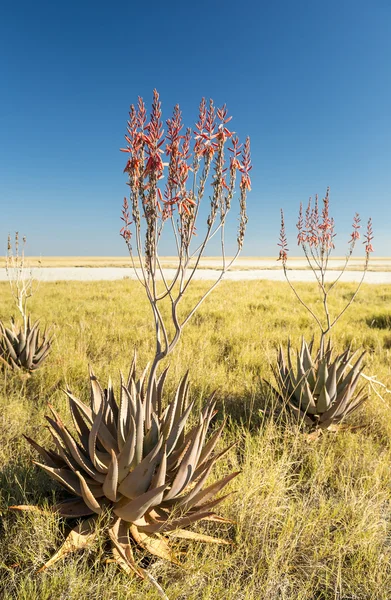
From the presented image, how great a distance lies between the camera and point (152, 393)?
1.91 metres

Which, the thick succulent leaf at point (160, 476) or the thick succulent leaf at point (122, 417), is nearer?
the thick succulent leaf at point (160, 476)

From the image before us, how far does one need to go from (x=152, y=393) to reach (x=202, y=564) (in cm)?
86

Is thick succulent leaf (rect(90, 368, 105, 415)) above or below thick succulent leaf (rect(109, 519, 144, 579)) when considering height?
above

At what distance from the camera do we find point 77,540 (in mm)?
1616

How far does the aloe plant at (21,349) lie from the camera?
420cm

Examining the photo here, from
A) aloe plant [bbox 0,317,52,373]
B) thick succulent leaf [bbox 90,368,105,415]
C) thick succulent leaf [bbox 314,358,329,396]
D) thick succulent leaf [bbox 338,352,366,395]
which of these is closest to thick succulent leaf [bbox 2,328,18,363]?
aloe plant [bbox 0,317,52,373]

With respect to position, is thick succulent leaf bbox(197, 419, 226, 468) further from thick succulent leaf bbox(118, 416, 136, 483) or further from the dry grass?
the dry grass

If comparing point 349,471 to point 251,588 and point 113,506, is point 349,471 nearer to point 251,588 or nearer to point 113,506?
point 251,588

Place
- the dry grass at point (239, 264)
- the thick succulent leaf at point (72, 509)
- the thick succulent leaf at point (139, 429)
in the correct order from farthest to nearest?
1. the dry grass at point (239, 264)
2. the thick succulent leaf at point (72, 509)
3. the thick succulent leaf at point (139, 429)

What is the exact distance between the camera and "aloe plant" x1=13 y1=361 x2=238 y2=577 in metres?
1.60

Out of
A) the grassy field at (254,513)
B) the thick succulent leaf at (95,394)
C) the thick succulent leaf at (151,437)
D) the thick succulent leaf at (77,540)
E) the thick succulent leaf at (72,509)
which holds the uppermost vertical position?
the thick succulent leaf at (95,394)

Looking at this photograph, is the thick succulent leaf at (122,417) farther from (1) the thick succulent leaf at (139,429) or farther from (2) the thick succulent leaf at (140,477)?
(2) the thick succulent leaf at (140,477)

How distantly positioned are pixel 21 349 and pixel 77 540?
3.21 m

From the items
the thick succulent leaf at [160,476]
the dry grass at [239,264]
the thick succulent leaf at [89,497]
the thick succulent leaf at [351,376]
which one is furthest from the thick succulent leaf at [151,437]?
the dry grass at [239,264]
